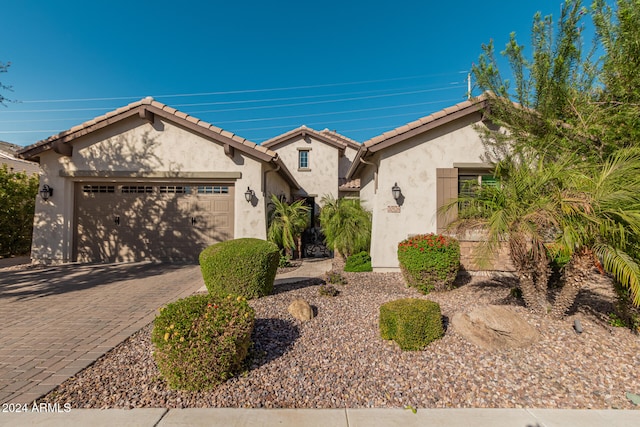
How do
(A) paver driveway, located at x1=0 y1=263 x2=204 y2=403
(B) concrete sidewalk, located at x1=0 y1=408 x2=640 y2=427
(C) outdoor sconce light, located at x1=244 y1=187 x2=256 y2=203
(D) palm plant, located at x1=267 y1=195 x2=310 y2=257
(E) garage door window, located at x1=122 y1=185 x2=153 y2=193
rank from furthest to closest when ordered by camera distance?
(E) garage door window, located at x1=122 y1=185 x2=153 y2=193 → (D) palm plant, located at x1=267 y1=195 x2=310 y2=257 → (C) outdoor sconce light, located at x1=244 y1=187 x2=256 y2=203 → (A) paver driveway, located at x1=0 y1=263 x2=204 y2=403 → (B) concrete sidewalk, located at x1=0 y1=408 x2=640 y2=427

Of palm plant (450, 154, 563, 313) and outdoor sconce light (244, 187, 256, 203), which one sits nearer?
palm plant (450, 154, 563, 313)

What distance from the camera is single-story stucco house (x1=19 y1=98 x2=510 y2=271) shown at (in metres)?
8.06

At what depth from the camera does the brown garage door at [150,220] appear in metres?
9.64

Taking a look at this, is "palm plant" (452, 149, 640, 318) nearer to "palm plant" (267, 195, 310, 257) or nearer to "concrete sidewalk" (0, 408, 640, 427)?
"concrete sidewalk" (0, 408, 640, 427)

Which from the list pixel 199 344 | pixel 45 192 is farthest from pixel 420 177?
pixel 45 192

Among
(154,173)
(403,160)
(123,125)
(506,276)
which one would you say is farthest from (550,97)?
(123,125)

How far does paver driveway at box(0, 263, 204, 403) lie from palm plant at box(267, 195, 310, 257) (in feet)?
8.35

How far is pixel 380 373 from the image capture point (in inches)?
124

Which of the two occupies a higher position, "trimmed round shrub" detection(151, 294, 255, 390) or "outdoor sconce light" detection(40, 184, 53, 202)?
→ "outdoor sconce light" detection(40, 184, 53, 202)

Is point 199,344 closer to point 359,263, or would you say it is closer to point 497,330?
point 497,330

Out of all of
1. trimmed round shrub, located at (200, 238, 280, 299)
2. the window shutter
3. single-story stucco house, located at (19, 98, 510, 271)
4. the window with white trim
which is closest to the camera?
trimmed round shrub, located at (200, 238, 280, 299)

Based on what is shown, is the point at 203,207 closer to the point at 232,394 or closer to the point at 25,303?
the point at 25,303

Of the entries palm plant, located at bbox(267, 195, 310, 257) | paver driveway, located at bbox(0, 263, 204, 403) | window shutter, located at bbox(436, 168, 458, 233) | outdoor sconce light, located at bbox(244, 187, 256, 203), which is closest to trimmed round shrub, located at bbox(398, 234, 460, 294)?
window shutter, located at bbox(436, 168, 458, 233)

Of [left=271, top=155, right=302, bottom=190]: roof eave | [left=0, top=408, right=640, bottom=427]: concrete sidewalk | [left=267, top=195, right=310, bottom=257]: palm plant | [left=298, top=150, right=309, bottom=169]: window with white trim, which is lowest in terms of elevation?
[left=0, top=408, right=640, bottom=427]: concrete sidewalk
